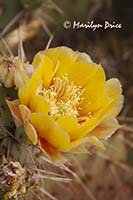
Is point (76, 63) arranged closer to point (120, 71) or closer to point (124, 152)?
point (124, 152)

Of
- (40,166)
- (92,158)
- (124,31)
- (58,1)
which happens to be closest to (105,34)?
(124,31)

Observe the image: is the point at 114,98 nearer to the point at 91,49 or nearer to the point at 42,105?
the point at 42,105

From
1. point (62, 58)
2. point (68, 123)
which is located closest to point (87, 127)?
point (68, 123)

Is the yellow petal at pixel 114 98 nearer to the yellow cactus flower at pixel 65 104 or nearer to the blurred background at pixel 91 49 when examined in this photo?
the yellow cactus flower at pixel 65 104

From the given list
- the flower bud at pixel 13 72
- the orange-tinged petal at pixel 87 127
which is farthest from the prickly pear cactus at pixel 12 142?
the orange-tinged petal at pixel 87 127

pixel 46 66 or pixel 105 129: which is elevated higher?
pixel 46 66
